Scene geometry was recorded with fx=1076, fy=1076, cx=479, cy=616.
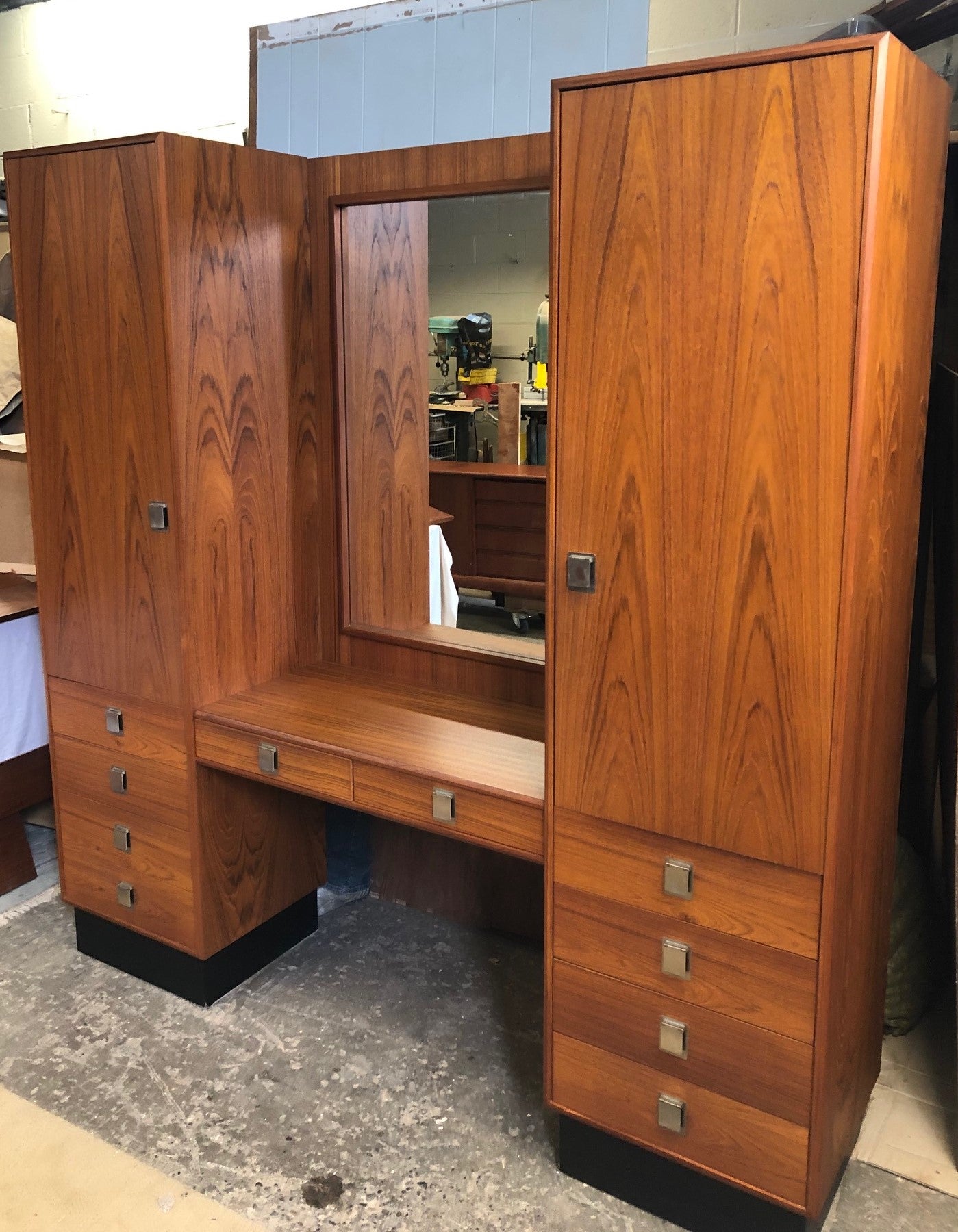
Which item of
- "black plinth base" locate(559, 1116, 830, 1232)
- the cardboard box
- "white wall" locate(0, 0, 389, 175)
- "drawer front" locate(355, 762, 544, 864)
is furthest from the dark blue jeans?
"white wall" locate(0, 0, 389, 175)

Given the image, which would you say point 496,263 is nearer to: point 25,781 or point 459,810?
point 459,810

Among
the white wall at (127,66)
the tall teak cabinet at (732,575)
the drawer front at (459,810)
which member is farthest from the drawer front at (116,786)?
the white wall at (127,66)

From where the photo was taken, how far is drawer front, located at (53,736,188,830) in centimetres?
244

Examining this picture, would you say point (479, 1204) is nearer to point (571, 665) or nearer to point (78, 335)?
point (571, 665)

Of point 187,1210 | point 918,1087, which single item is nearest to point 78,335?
point 187,1210

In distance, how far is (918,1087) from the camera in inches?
86.7

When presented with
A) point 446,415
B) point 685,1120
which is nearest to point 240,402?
point 446,415

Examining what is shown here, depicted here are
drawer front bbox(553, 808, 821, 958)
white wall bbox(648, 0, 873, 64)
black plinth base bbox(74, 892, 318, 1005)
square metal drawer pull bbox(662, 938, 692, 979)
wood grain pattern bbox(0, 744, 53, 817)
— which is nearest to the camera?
drawer front bbox(553, 808, 821, 958)

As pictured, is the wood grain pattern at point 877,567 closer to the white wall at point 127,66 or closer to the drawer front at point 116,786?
the drawer front at point 116,786

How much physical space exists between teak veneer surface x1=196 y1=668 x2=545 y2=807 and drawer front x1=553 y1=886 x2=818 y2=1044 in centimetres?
23

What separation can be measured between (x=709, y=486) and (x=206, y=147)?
1.30 meters

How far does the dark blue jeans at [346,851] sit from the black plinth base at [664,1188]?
3.56ft

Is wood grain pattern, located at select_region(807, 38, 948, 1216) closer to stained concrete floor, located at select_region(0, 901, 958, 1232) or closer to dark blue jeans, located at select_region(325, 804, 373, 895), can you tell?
stained concrete floor, located at select_region(0, 901, 958, 1232)

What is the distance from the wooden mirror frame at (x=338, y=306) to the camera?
2.18 meters
